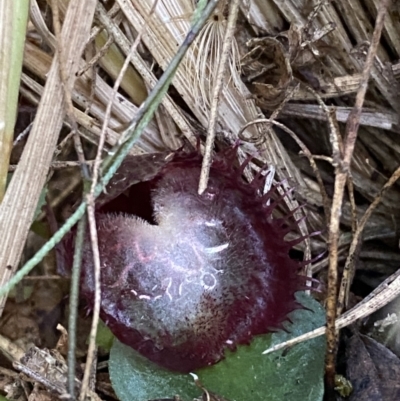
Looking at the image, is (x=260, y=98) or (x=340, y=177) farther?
(x=260, y=98)

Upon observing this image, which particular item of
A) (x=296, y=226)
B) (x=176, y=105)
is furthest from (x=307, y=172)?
(x=176, y=105)

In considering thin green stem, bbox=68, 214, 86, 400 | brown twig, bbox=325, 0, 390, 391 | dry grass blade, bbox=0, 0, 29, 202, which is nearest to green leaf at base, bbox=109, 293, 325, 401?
brown twig, bbox=325, 0, 390, 391

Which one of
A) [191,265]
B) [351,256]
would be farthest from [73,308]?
[351,256]

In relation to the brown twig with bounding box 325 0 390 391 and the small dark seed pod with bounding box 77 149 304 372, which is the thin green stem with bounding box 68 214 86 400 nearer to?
the small dark seed pod with bounding box 77 149 304 372

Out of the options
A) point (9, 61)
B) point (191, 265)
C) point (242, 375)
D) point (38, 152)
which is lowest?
point (242, 375)

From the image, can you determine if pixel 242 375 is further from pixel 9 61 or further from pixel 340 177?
pixel 9 61

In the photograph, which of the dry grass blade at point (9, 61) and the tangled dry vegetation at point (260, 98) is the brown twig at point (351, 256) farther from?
the dry grass blade at point (9, 61)
